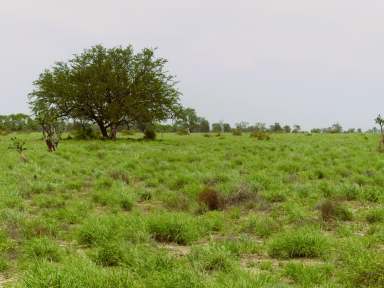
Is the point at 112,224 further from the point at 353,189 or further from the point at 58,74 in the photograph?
the point at 58,74

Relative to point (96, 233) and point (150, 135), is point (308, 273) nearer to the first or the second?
point (96, 233)

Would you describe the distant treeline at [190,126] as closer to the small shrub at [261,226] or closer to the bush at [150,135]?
the bush at [150,135]

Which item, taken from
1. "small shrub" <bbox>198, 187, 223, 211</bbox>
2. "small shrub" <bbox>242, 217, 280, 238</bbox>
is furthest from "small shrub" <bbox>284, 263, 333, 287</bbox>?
"small shrub" <bbox>198, 187, 223, 211</bbox>

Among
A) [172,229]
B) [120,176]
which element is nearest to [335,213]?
[172,229]

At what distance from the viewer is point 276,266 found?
705 centimetres

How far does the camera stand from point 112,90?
4369 centimetres

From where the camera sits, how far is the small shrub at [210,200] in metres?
11.4

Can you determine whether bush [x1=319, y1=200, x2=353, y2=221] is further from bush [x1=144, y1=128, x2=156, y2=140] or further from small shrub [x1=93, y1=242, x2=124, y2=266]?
bush [x1=144, y1=128, x2=156, y2=140]

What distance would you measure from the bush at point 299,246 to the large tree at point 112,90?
3600cm

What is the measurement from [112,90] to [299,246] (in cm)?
3818

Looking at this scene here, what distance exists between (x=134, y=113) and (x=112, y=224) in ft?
113

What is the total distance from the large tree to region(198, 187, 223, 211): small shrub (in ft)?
104

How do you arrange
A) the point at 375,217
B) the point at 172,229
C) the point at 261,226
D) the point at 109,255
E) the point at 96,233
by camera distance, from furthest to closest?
the point at 375,217
the point at 261,226
the point at 172,229
the point at 96,233
the point at 109,255

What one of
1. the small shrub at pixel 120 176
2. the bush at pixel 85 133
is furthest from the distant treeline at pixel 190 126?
the small shrub at pixel 120 176
